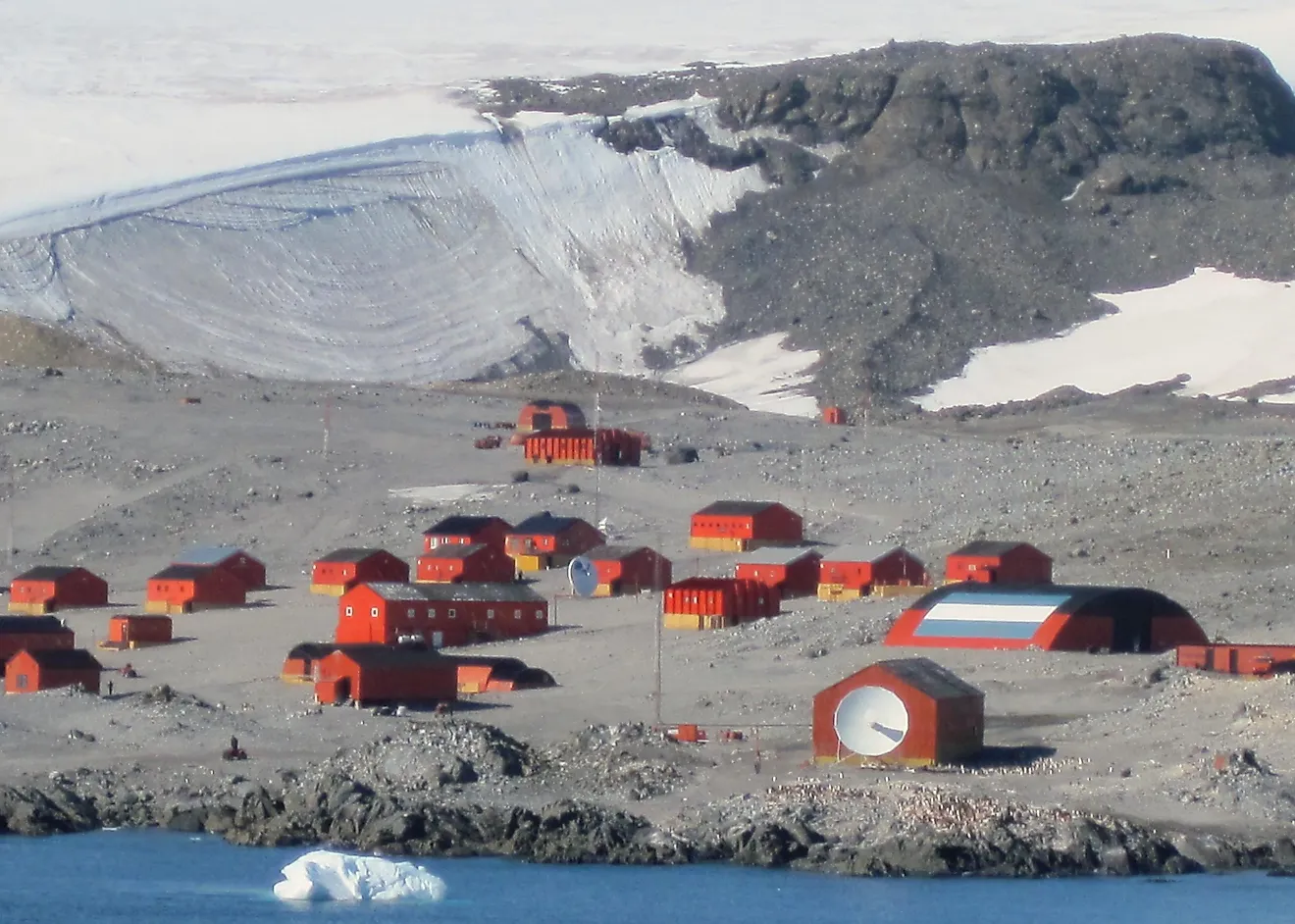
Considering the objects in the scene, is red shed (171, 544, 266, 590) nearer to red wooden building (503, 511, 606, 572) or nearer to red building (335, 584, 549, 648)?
red wooden building (503, 511, 606, 572)

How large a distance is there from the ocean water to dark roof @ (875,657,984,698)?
423 centimetres

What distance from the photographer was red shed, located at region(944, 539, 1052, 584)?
5053 cm

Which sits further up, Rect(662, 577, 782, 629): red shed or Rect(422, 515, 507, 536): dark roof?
Rect(422, 515, 507, 536): dark roof

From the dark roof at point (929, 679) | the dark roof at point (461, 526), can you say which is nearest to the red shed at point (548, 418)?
the dark roof at point (461, 526)

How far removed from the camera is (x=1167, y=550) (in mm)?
52438

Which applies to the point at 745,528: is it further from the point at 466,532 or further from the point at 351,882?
the point at 351,882

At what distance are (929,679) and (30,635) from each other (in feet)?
52.8

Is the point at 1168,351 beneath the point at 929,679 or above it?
above

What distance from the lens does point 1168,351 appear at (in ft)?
302

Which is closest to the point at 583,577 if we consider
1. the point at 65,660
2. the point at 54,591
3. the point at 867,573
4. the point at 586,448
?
the point at 867,573

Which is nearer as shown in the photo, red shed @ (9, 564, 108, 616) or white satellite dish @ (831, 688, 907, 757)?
white satellite dish @ (831, 688, 907, 757)

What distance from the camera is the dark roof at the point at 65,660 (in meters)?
43.6

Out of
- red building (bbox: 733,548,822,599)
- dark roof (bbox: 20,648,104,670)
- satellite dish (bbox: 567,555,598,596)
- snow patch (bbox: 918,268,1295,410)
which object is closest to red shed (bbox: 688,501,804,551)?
red building (bbox: 733,548,822,599)

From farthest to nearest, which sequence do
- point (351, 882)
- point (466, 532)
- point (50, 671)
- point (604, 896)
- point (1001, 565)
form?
point (466, 532), point (1001, 565), point (50, 671), point (604, 896), point (351, 882)
